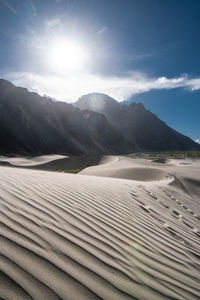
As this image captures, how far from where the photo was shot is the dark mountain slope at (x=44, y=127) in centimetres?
4531

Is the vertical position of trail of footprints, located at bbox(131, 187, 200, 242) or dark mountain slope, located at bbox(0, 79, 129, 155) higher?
dark mountain slope, located at bbox(0, 79, 129, 155)

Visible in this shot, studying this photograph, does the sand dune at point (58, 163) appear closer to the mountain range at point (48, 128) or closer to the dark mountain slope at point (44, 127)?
the mountain range at point (48, 128)

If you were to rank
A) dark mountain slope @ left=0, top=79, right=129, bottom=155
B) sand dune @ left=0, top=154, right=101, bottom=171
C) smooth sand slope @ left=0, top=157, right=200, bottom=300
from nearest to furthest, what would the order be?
smooth sand slope @ left=0, top=157, right=200, bottom=300 → sand dune @ left=0, top=154, right=101, bottom=171 → dark mountain slope @ left=0, top=79, right=129, bottom=155

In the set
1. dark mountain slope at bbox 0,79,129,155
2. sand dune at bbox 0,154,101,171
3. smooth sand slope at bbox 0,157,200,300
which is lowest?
sand dune at bbox 0,154,101,171

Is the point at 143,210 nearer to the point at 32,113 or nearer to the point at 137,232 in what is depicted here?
the point at 137,232

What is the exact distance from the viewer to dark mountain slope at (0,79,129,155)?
4531 centimetres

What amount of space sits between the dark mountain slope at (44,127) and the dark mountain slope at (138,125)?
4732cm

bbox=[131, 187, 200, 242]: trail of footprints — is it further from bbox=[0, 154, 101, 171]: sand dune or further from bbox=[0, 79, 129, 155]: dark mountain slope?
bbox=[0, 79, 129, 155]: dark mountain slope

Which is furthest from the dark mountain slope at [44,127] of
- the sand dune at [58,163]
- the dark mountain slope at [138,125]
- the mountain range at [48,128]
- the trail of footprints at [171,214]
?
the dark mountain slope at [138,125]

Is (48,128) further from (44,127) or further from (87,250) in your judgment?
(87,250)

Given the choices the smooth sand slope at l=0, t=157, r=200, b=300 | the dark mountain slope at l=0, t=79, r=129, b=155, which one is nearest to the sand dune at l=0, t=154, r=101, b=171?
the smooth sand slope at l=0, t=157, r=200, b=300

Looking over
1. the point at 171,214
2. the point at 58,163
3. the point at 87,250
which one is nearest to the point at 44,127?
the point at 58,163

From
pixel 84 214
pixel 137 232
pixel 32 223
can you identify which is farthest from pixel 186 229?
pixel 32 223

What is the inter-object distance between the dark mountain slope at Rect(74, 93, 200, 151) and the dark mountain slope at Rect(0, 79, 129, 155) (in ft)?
155
